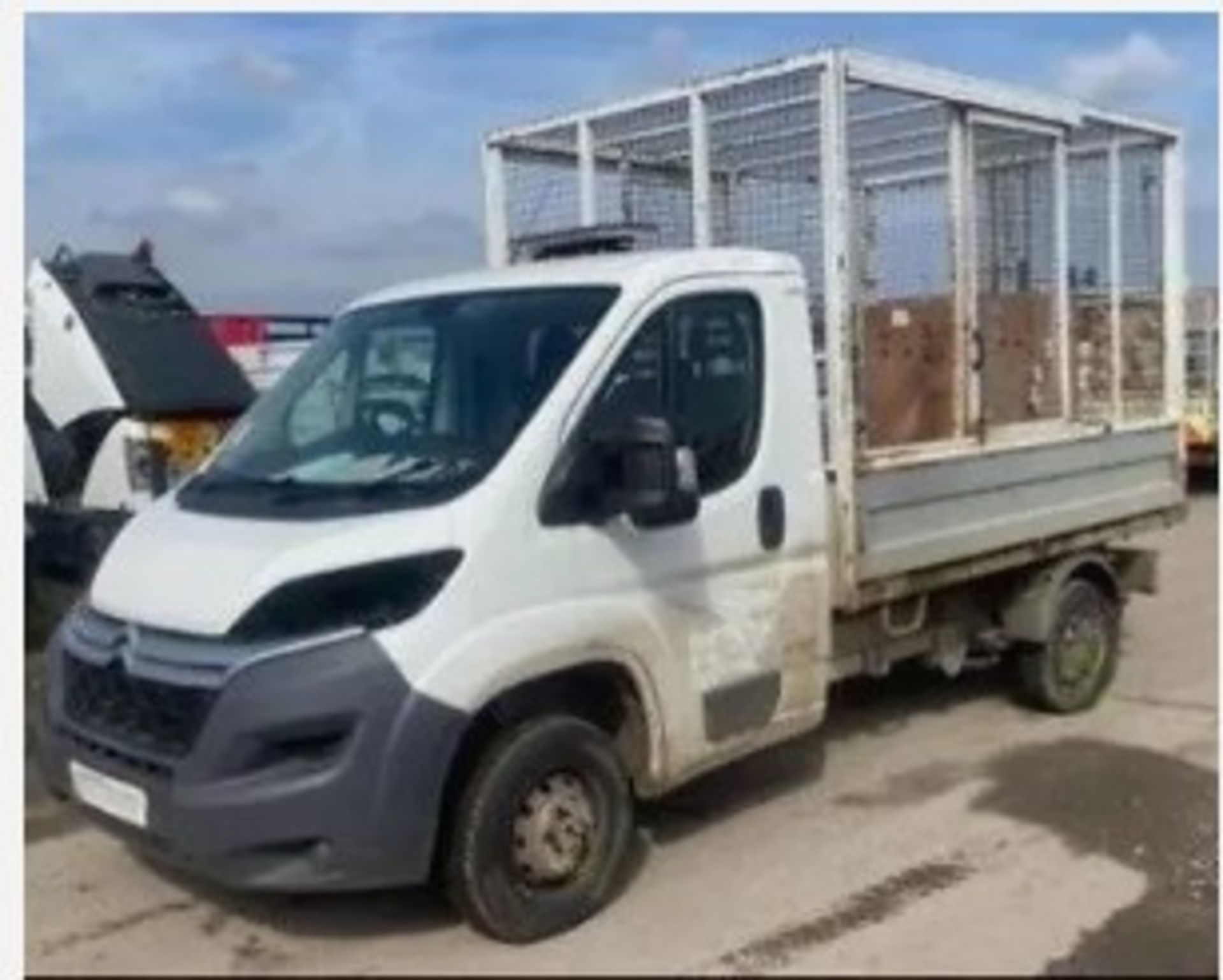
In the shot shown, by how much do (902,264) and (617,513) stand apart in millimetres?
3104

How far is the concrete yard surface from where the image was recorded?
191 inches

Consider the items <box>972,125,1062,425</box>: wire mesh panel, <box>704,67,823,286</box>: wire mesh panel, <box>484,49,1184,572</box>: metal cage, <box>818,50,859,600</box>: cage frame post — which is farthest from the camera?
<box>972,125,1062,425</box>: wire mesh panel

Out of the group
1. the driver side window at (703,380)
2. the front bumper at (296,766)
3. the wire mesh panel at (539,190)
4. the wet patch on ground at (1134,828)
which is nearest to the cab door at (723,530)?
the driver side window at (703,380)

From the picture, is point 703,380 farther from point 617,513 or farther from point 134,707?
point 134,707

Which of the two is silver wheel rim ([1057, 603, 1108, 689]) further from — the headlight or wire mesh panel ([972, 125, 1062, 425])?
the headlight

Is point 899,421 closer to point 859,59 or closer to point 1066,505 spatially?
point 1066,505

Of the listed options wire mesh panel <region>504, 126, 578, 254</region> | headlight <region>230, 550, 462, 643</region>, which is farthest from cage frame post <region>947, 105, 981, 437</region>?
headlight <region>230, 550, 462, 643</region>

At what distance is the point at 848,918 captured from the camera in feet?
16.7

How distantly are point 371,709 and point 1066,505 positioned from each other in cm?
402

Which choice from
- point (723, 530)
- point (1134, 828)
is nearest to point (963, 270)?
point (723, 530)

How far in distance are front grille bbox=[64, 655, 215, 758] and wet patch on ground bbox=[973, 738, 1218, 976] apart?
2478 millimetres

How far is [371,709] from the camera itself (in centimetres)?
447

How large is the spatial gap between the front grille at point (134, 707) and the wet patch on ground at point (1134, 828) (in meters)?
2.48

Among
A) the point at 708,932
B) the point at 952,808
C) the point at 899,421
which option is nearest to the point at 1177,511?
the point at 899,421
